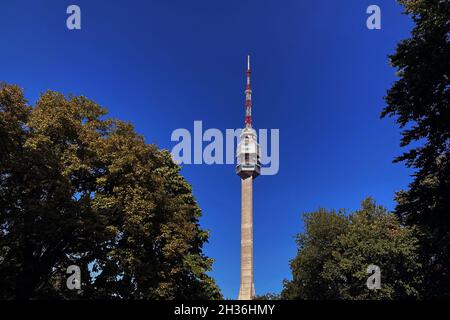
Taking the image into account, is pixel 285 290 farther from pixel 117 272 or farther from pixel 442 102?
pixel 442 102

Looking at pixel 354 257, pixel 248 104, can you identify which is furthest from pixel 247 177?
pixel 354 257

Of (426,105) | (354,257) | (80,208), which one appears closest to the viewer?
(426,105)

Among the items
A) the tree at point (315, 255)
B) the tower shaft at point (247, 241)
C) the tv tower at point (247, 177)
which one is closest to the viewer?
the tree at point (315, 255)

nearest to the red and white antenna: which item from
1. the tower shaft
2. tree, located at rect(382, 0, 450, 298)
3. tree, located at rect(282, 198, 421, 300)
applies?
the tower shaft

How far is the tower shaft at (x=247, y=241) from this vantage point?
10506cm

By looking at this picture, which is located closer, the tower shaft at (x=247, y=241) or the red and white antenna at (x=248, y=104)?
the tower shaft at (x=247, y=241)

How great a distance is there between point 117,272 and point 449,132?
22.0 meters

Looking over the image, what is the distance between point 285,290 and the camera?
5991 centimetres

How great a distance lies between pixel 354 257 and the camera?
164 feet

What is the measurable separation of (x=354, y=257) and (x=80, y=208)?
29.0 meters

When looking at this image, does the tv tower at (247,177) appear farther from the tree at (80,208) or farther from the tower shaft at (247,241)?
the tree at (80,208)

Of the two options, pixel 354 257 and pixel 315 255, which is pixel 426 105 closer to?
pixel 354 257

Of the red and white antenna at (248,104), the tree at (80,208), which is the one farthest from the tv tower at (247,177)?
the tree at (80,208)

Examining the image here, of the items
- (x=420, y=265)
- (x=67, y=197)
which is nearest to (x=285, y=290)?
(x=420, y=265)
